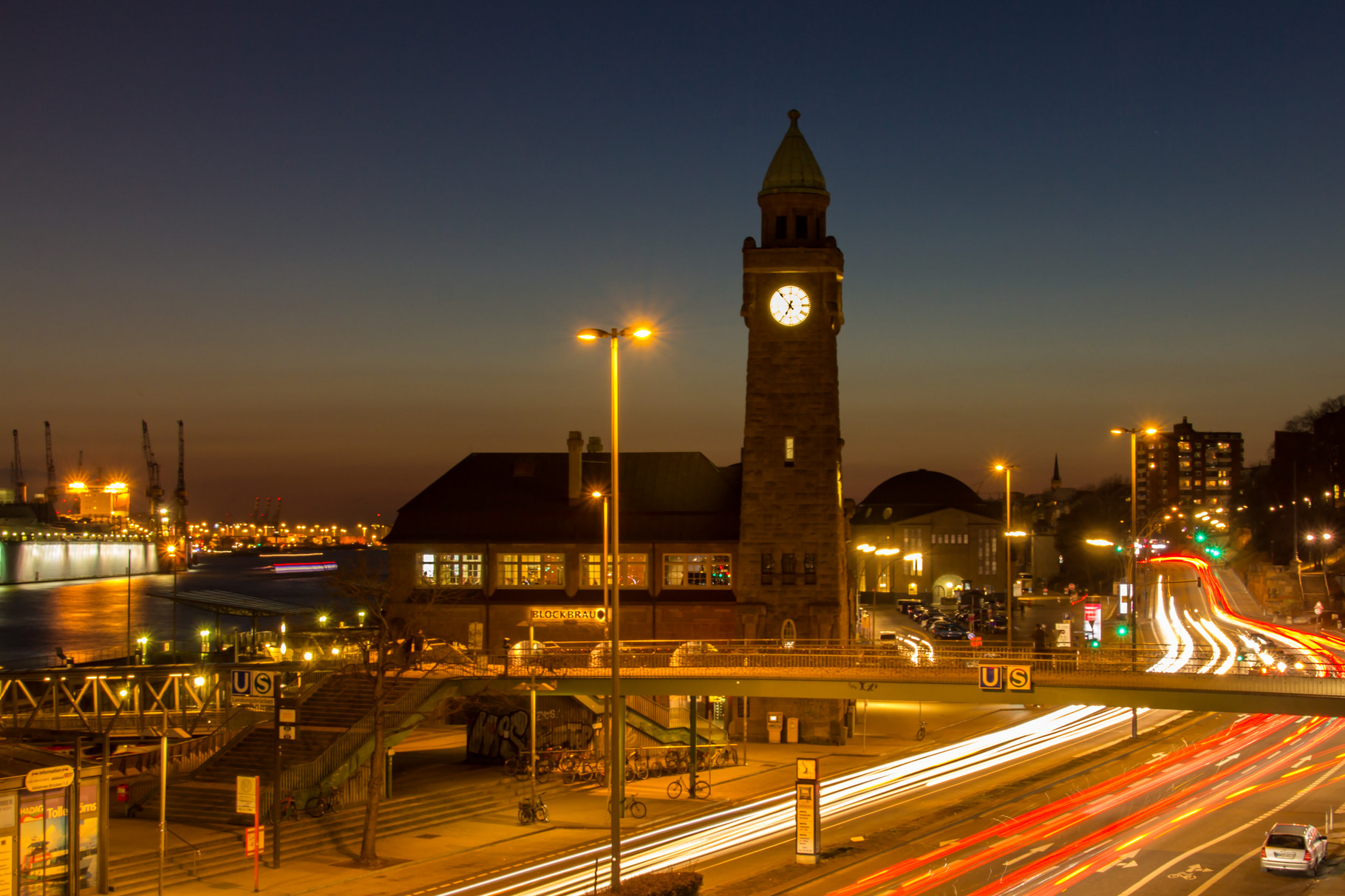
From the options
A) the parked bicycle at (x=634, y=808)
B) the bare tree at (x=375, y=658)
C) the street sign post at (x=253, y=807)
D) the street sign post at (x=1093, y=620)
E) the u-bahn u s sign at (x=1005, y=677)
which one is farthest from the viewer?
the street sign post at (x=1093, y=620)

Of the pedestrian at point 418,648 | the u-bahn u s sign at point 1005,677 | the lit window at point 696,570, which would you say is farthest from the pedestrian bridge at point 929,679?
the lit window at point 696,570

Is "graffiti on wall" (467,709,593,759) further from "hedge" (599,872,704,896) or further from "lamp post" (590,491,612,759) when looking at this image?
"hedge" (599,872,704,896)

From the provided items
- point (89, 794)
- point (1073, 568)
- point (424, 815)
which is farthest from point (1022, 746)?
point (1073, 568)

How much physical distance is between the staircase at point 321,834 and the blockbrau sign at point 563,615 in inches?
614

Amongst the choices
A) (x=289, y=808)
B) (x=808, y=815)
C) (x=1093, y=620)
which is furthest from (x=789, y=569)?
(x=289, y=808)

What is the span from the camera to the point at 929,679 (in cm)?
4412

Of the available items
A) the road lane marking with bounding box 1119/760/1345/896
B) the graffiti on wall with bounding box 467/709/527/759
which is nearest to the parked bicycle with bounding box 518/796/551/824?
the graffiti on wall with bounding box 467/709/527/759

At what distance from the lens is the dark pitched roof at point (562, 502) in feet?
216

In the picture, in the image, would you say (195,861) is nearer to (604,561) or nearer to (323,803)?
(323,803)

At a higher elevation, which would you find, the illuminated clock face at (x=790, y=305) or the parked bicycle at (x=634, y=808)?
the illuminated clock face at (x=790, y=305)

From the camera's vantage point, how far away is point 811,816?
34750mm

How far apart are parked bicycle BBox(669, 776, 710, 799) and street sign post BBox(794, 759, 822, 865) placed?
1252cm

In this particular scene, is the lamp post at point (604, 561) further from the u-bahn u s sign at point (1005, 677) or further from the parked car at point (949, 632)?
the parked car at point (949, 632)

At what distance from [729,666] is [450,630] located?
70.5 feet
